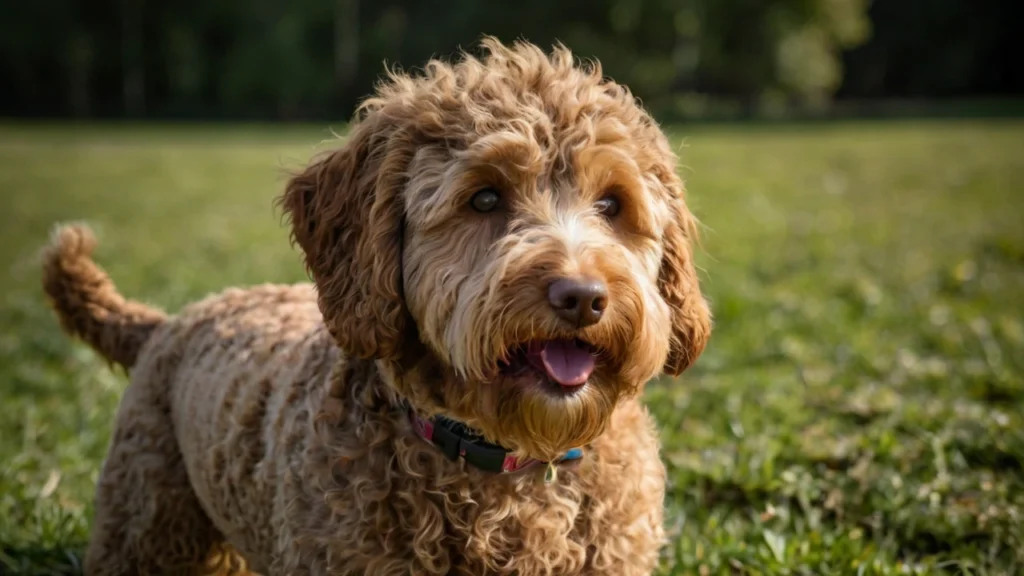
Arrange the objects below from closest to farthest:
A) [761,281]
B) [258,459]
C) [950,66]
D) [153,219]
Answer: [258,459], [761,281], [153,219], [950,66]

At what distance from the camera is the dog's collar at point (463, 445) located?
8.57 feet

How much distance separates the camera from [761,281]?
8.27m

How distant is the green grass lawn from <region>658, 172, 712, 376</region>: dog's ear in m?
0.51

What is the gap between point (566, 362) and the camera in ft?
8.01

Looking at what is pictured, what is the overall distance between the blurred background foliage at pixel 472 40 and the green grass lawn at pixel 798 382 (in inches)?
1091

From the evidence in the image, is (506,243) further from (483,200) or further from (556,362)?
(556,362)

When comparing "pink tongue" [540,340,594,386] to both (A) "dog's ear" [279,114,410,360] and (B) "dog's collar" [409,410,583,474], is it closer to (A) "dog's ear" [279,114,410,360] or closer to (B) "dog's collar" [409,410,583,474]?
(B) "dog's collar" [409,410,583,474]

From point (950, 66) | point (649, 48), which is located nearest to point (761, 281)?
point (649, 48)

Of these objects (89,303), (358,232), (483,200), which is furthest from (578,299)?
(89,303)

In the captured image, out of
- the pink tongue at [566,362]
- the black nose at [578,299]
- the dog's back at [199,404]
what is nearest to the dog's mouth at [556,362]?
the pink tongue at [566,362]

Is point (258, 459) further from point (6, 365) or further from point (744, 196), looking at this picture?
point (744, 196)

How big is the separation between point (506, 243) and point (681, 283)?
702mm

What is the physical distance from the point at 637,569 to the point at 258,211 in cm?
1360

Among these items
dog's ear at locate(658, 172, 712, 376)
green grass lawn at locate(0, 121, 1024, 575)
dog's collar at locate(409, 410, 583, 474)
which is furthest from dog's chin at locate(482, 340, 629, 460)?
green grass lawn at locate(0, 121, 1024, 575)
